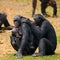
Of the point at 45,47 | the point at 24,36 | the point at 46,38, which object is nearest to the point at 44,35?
the point at 46,38

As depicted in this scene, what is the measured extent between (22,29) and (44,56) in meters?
1.09

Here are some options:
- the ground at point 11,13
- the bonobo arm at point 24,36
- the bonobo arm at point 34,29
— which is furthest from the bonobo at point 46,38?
the ground at point 11,13

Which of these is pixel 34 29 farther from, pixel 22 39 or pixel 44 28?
pixel 22 39

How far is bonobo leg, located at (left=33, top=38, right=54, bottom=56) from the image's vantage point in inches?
467

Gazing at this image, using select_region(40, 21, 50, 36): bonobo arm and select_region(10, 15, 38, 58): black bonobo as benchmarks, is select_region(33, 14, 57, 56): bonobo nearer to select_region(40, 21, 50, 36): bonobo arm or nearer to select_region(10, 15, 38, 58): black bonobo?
select_region(40, 21, 50, 36): bonobo arm

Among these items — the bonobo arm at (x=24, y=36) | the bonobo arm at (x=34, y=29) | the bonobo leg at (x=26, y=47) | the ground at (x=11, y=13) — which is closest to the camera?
the bonobo arm at (x=24, y=36)

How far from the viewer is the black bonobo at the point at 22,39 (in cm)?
1188

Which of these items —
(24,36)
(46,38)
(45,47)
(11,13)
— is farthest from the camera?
(11,13)

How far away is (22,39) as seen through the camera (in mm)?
11883

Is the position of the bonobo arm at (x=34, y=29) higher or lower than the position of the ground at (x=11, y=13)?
higher

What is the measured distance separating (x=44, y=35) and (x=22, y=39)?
73cm

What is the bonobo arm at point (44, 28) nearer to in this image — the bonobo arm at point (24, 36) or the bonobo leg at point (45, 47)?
the bonobo leg at point (45, 47)

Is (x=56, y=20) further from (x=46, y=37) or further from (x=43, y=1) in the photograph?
(x=46, y=37)

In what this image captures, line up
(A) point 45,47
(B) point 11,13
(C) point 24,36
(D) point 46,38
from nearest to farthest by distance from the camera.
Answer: (C) point 24,36
(A) point 45,47
(D) point 46,38
(B) point 11,13
